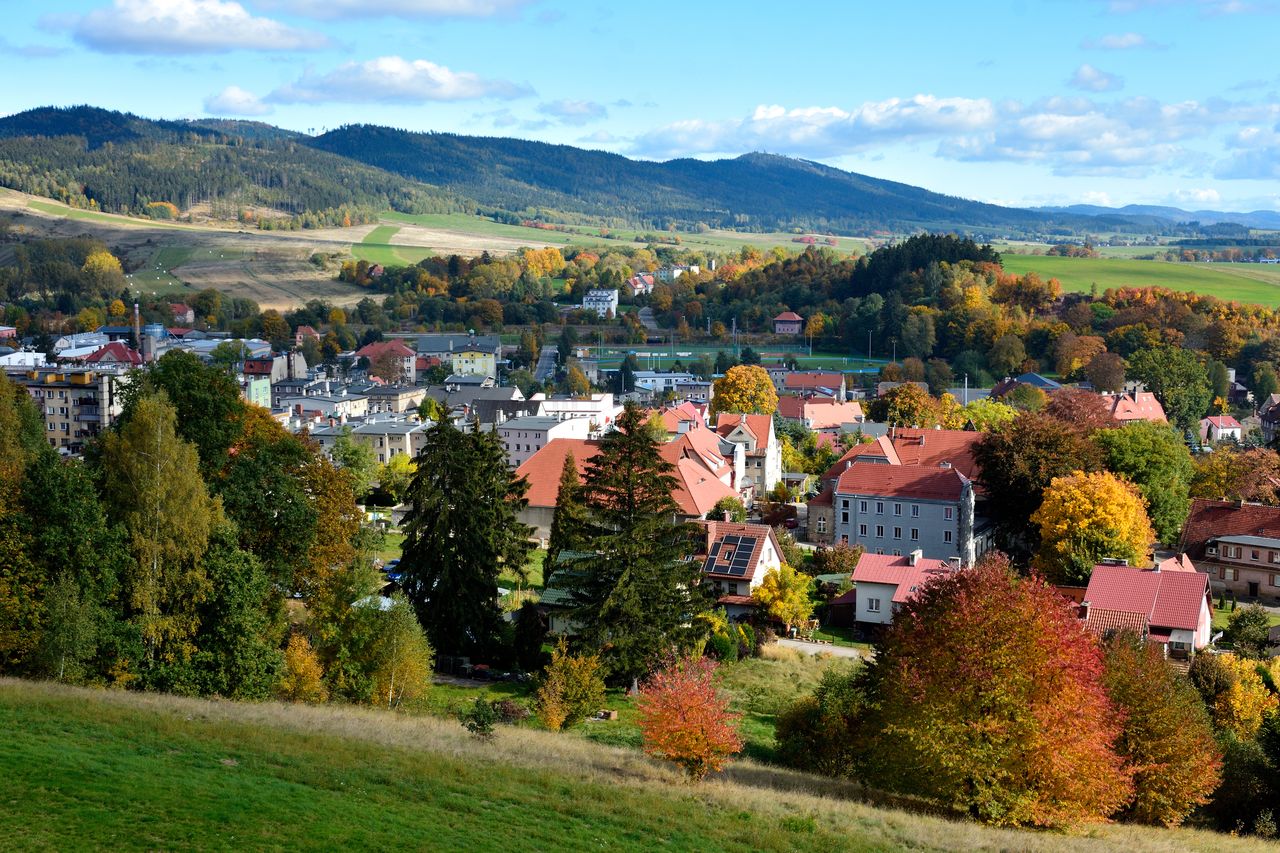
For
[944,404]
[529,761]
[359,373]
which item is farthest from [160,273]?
[529,761]

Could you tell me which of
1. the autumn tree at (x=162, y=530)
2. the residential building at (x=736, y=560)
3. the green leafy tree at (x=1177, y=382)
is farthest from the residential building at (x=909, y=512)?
the green leafy tree at (x=1177, y=382)

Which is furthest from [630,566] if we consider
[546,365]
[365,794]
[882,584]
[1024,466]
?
[546,365]

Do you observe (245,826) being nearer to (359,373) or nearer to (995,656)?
(995,656)

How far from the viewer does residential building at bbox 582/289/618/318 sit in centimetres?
14138

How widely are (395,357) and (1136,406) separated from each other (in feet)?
190

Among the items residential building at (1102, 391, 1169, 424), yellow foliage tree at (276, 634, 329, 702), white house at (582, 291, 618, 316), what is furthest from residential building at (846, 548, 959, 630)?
white house at (582, 291, 618, 316)

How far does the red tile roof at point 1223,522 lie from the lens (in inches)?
1603

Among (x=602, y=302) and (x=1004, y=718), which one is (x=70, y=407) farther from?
(x=602, y=302)

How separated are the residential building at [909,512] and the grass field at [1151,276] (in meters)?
86.3

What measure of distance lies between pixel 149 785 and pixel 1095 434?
123ft

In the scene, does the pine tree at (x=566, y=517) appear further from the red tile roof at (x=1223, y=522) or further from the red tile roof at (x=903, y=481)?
the red tile roof at (x=1223, y=522)

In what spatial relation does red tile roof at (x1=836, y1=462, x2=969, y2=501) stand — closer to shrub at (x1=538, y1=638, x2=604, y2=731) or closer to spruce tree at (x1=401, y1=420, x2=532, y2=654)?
spruce tree at (x1=401, y1=420, x2=532, y2=654)

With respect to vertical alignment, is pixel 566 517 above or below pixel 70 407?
below

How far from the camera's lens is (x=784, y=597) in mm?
35375
